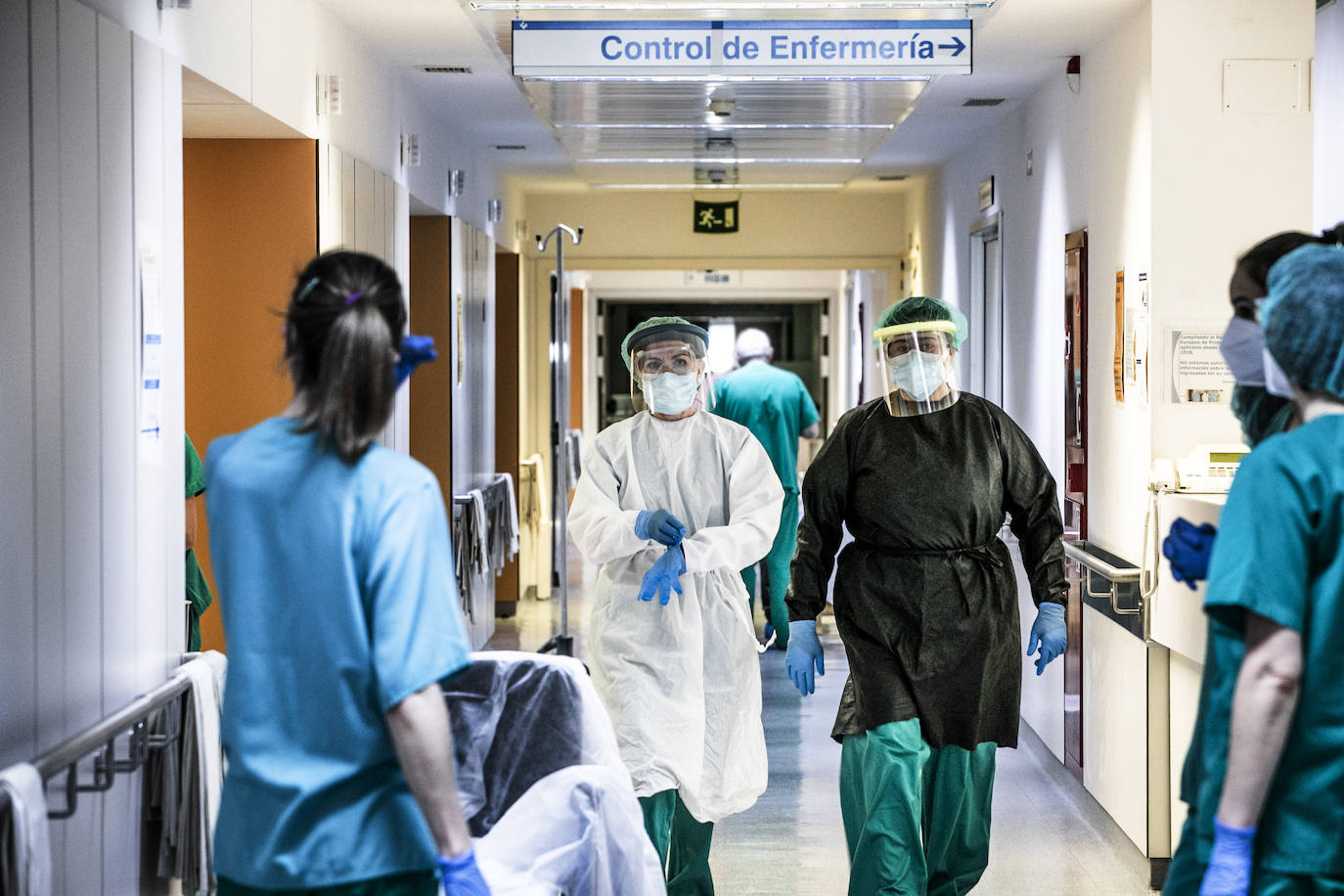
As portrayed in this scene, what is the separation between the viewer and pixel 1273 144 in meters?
4.08

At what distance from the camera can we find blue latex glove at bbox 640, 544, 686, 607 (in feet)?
11.6

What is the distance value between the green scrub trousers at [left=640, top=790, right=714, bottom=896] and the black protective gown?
48cm

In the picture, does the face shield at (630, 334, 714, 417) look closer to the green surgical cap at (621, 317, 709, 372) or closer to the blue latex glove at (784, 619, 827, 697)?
the green surgical cap at (621, 317, 709, 372)

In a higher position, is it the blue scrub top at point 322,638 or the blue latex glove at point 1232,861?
the blue scrub top at point 322,638

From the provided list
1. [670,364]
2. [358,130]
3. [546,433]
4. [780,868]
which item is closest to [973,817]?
[780,868]

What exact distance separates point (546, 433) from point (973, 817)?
267 inches

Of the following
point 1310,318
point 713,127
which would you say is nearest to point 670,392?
point 1310,318

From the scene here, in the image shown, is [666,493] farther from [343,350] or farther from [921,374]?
[343,350]

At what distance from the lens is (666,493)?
12.3ft

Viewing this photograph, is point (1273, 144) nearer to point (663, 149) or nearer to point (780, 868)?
point (780, 868)

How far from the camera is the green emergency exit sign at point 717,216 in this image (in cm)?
968

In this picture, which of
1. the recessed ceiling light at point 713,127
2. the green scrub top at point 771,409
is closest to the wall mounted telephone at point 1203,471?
the recessed ceiling light at point 713,127

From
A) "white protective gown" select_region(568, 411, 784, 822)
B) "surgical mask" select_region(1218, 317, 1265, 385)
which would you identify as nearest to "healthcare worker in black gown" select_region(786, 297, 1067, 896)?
"white protective gown" select_region(568, 411, 784, 822)

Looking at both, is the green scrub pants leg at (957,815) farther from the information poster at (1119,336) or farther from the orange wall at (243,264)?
the orange wall at (243,264)
